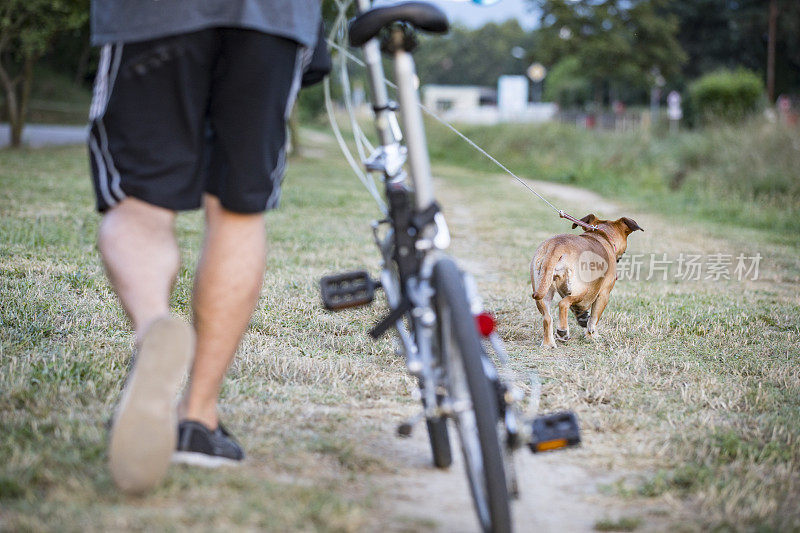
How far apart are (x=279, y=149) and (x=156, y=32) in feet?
1.35

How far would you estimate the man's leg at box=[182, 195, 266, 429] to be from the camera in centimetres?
239

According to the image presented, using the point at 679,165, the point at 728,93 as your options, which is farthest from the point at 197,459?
the point at 728,93

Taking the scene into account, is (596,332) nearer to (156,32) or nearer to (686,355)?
(686,355)

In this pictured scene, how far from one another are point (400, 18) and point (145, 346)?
1.00 metres

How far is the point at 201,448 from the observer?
7.86 ft

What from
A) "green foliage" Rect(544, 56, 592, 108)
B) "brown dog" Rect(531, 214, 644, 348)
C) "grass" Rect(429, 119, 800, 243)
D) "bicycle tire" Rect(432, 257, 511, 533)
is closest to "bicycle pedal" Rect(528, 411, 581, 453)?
"bicycle tire" Rect(432, 257, 511, 533)

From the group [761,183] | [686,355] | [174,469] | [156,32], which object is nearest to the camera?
[156,32]

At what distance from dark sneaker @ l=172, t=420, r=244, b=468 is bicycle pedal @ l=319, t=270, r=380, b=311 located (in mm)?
464

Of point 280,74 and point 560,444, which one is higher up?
point 280,74

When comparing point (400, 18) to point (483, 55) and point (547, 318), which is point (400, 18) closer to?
point (547, 318)

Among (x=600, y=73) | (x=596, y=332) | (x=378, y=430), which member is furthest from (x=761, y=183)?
(x=600, y=73)

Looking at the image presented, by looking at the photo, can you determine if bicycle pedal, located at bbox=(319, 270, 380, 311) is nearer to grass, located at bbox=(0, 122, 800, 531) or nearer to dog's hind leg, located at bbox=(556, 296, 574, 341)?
grass, located at bbox=(0, 122, 800, 531)

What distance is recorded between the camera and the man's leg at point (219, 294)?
2.39 metres

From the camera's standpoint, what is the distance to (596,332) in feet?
15.4
